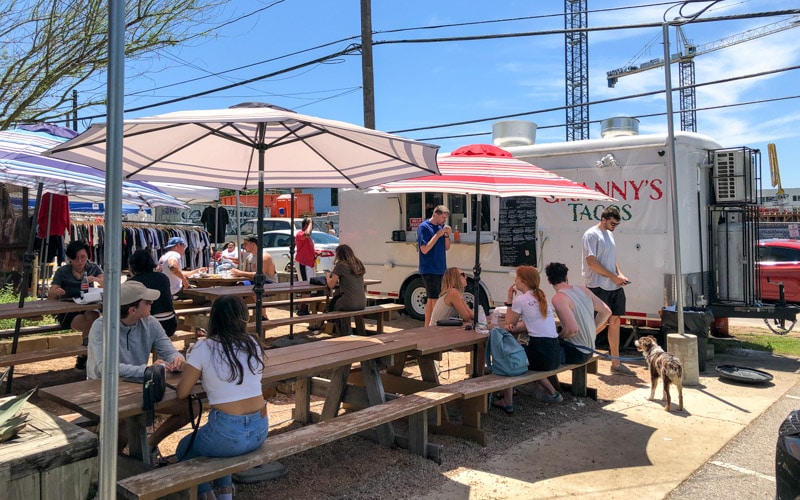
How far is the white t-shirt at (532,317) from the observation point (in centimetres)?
501

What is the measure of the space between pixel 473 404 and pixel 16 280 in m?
9.93

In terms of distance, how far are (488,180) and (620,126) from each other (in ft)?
13.1

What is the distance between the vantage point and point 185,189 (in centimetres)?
978

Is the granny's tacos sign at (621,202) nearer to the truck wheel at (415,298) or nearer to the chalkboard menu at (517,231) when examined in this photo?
the chalkboard menu at (517,231)

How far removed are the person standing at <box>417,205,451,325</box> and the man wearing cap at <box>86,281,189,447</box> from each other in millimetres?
3743

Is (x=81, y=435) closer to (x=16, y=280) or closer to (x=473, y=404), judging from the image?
(x=473, y=404)

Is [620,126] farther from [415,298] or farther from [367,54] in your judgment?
[367,54]

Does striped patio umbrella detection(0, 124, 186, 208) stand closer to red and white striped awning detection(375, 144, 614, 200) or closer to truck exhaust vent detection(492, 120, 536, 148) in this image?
red and white striped awning detection(375, 144, 614, 200)

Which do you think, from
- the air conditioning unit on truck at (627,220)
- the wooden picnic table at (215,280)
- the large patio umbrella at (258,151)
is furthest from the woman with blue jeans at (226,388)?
the wooden picnic table at (215,280)

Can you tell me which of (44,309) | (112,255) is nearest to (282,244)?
(44,309)

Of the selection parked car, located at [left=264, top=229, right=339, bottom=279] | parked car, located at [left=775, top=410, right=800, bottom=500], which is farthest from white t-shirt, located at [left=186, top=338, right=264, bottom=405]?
parked car, located at [left=264, top=229, right=339, bottom=279]

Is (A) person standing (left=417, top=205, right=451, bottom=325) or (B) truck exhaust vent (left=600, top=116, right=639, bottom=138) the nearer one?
(A) person standing (left=417, top=205, right=451, bottom=325)

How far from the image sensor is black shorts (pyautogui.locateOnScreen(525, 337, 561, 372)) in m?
5.05

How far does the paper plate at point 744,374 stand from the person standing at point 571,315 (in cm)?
203
